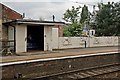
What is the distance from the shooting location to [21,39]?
20.7 meters

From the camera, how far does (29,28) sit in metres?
23.3

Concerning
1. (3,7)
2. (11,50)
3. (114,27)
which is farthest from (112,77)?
(114,27)

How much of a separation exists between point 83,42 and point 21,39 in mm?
10646

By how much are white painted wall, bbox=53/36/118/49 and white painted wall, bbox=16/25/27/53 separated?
6.22 metres

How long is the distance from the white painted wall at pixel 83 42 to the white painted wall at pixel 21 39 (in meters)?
6.22

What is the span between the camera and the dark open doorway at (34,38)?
23.0 m

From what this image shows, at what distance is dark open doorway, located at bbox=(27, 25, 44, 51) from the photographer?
2298 centimetres

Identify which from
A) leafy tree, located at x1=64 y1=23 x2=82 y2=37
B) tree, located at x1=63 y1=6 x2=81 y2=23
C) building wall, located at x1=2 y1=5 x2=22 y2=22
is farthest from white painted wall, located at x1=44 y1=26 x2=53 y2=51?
tree, located at x1=63 y1=6 x2=81 y2=23

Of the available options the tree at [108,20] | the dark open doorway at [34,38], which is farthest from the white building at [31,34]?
the tree at [108,20]

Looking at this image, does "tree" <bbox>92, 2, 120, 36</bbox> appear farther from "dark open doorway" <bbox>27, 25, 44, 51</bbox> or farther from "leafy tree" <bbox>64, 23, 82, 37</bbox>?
"dark open doorway" <bbox>27, 25, 44, 51</bbox>

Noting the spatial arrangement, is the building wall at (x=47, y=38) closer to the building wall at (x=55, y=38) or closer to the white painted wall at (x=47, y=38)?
the white painted wall at (x=47, y=38)

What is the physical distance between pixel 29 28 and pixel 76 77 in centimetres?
1132

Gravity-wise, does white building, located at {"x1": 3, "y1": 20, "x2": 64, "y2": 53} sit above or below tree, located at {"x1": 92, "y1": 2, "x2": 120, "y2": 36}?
below

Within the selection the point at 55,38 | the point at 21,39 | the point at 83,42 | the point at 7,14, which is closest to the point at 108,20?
the point at 83,42
